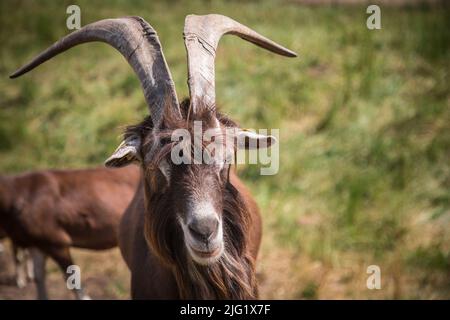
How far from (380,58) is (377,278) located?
538 cm

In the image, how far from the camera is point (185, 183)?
12.3ft

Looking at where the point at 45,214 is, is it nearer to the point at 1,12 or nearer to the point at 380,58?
the point at 380,58

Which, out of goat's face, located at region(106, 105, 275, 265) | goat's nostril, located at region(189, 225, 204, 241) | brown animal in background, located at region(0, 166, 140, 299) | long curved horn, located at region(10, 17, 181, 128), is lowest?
brown animal in background, located at region(0, 166, 140, 299)

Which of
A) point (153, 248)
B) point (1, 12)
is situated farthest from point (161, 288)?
point (1, 12)

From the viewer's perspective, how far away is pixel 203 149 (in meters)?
3.80

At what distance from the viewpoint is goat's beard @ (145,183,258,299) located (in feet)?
13.0

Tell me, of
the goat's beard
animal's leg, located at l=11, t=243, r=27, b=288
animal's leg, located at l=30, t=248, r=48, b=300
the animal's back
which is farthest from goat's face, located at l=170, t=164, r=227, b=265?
animal's leg, located at l=11, t=243, r=27, b=288

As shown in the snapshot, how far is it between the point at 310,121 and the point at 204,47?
6468 millimetres

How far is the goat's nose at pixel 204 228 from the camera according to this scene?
11.7 feet

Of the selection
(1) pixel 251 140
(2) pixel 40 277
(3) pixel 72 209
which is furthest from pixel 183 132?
(2) pixel 40 277

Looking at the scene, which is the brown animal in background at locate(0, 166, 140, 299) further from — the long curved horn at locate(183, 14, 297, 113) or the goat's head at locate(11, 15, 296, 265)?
the long curved horn at locate(183, 14, 297, 113)

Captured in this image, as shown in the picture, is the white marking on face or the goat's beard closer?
the white marking on face

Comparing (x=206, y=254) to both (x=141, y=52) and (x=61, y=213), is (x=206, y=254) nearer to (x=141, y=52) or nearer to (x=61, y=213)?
(x=141, y=52)

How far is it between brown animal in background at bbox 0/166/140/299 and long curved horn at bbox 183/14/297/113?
10.6ft
